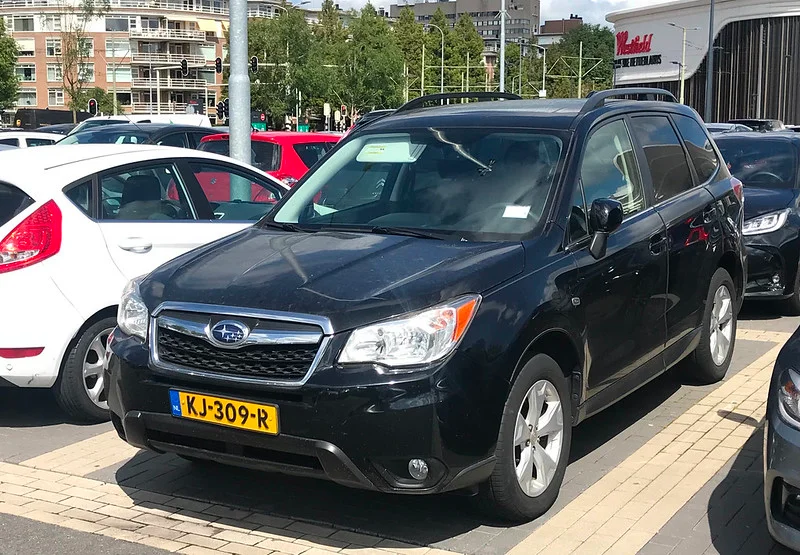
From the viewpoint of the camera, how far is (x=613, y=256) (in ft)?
17.9

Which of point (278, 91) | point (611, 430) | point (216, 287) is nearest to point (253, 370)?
point (216, 287)

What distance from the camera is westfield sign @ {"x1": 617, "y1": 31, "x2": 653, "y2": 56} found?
282ft

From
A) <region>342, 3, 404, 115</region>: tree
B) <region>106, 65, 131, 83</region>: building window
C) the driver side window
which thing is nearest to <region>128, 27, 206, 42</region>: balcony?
<region>106, 65, 131, 83</region>: building window

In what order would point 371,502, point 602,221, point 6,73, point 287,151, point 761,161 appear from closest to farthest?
point 371,502
point 602,221
point 761,161
point 287,151
point 6,73

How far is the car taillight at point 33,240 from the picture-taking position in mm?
6059

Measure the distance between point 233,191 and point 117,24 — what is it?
10689 centimetres

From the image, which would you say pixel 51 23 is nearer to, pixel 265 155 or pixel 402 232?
pixel 265 155

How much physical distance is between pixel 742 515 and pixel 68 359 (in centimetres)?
375

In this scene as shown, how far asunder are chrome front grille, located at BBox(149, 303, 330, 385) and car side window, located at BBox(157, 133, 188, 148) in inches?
433

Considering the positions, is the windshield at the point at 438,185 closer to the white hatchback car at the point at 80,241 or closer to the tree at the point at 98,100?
the white hatchback car at the point at 80,241

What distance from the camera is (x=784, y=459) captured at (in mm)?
4039

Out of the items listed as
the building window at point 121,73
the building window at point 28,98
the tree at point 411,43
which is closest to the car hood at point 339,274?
the tree at point 411,43

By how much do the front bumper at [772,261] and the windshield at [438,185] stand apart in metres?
5.00

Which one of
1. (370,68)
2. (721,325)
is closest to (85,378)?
(721,325)
